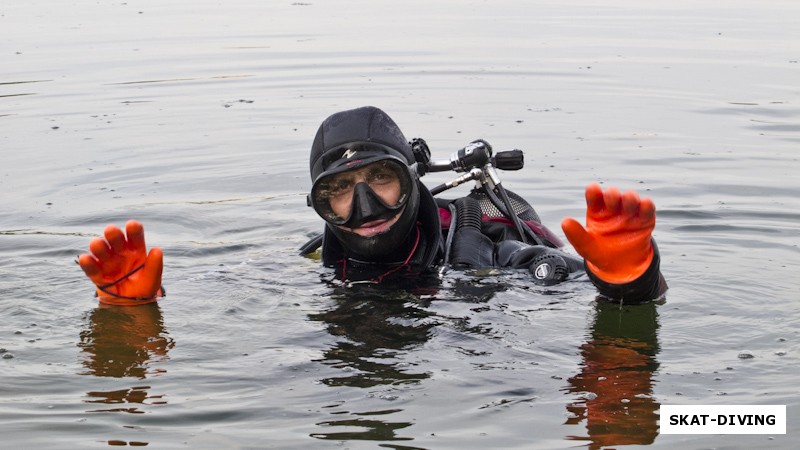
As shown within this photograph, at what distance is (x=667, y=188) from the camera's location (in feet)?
25.2

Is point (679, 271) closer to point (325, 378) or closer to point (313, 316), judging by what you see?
point (313, 316)

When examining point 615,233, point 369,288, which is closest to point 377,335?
point 369,288

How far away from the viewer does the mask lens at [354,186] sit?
4.98 meters

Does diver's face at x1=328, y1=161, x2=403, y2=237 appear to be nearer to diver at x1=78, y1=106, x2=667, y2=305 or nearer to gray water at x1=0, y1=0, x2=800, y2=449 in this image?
diver at x1=78, y1=106, x2=667, y2=305

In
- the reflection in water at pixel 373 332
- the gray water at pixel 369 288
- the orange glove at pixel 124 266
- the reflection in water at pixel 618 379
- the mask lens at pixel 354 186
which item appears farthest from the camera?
the mask lens at pixel 354 186

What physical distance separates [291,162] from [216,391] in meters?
4.84

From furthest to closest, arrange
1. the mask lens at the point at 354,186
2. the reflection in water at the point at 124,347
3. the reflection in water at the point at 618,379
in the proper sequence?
the mask lens at the point at 354,186
the reflection in water at the point at 124,347
the reflection in water at the point at 618,379

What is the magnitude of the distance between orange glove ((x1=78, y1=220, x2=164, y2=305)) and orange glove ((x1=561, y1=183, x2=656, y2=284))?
1.77 meters

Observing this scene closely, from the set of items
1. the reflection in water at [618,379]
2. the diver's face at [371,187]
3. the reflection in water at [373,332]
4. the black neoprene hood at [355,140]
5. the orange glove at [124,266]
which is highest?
the black neoprene hood at [355,140]

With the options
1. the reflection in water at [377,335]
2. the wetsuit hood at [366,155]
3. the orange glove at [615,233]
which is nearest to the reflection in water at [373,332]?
the reflection in water at [377,335]

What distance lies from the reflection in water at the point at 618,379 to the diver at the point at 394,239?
0.20m

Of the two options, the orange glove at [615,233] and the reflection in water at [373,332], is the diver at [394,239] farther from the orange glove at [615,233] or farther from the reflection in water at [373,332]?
the reflection in water at [373,332]

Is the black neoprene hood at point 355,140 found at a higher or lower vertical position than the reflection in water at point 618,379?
higher

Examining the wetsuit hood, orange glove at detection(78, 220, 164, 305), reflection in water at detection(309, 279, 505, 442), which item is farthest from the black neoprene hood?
orange glove at detection(78, 220, 164, 305)
